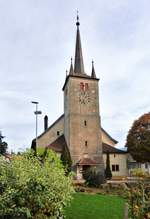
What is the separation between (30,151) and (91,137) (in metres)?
32.2

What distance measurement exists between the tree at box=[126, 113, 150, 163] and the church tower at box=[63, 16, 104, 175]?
15.4 ft

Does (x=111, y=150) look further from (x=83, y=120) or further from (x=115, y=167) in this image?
(x=83, y=120)

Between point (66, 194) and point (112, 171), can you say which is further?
point (112, 171)

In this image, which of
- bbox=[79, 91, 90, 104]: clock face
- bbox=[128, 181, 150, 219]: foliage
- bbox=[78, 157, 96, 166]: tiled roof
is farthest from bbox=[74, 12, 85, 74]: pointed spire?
bbox=[128, 181, 150, 219]: foliage

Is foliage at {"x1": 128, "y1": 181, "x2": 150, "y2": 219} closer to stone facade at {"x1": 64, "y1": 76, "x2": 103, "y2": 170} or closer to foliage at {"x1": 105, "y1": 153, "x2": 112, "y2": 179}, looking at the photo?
stone facade at {"x1": 64, "y1": 76, "x2": 103, "y2": 170}

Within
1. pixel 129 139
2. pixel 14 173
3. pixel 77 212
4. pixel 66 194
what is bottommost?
pixel 77 212

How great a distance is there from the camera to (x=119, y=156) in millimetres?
50125

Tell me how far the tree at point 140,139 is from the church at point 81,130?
10.4ft

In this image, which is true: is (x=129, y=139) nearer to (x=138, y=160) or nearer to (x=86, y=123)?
(x=138, y=160)

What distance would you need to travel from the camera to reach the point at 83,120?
47094 mm

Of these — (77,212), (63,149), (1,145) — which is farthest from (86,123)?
(77,212)

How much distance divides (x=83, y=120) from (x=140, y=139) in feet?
28.8

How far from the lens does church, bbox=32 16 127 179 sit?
45.8 metres

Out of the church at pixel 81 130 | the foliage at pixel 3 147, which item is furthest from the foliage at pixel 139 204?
the church at pixel 81 130
